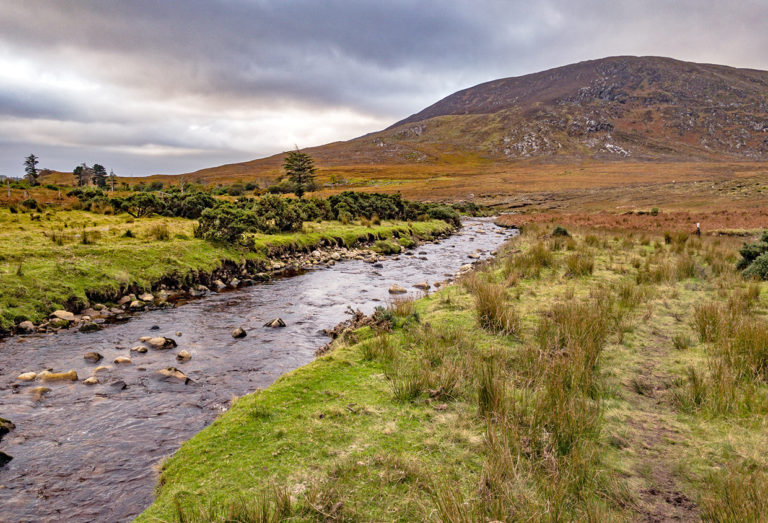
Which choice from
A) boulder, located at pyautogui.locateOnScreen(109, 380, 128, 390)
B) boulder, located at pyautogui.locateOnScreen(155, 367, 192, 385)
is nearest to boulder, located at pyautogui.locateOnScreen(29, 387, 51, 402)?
boulder, located at pyautogui.locateOnScreen(109, 380, 128, 390)

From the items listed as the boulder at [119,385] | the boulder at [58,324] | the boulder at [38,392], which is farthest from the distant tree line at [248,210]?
the boulder at [38,392]

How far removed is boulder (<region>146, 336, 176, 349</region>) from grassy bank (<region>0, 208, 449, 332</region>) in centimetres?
353

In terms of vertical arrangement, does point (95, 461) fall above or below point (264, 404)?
below

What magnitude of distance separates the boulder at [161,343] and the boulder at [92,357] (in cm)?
98

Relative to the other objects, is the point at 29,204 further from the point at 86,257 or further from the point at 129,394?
the point at 129,394

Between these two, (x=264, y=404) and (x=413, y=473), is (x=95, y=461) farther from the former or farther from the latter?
(x=413, y=473)

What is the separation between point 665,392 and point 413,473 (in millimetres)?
3904

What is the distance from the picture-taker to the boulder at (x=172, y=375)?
7004 millimetres

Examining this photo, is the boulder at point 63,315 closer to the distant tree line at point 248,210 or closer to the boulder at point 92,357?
the boulder at point 92,357

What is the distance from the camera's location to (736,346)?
5.84 meters

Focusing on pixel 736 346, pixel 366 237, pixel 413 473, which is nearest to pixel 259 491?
pixel 413 473

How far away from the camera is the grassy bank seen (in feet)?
33.9

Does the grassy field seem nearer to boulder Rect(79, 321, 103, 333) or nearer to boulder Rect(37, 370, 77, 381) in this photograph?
boulder Rect(37, 370, 77, 381)

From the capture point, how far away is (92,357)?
26.0 feet
